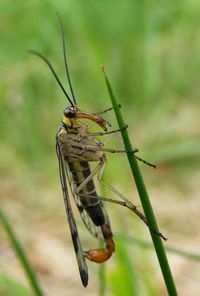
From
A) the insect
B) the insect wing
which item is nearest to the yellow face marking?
the insect

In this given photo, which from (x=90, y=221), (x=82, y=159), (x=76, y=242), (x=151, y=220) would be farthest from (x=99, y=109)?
(x=151, y=220)

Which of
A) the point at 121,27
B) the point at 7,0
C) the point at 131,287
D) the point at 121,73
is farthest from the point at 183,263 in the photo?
the point at 7,0

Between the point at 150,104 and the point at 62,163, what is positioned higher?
the point at 150,104

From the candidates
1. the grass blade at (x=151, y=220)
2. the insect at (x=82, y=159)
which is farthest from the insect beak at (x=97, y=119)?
the grass blade at (x=151, y=220)

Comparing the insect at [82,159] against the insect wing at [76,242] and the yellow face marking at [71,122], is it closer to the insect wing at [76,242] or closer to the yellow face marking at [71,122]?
the yellow face marking at [71,122]

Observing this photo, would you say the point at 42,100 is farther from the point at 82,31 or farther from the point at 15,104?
the point at 82,31

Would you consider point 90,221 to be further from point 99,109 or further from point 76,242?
point 99,109
